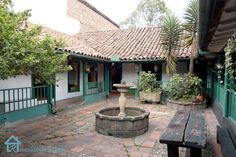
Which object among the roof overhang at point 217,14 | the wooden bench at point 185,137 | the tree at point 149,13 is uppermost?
the tree at point 149,13

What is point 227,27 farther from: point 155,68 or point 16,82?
point 155,68

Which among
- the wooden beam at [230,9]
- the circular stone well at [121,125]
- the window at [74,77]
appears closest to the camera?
the wooden beam at [230,9]

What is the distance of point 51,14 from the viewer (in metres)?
14.3

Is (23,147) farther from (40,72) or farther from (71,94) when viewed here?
(71,94)

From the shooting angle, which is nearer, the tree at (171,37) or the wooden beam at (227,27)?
the wooden beam at (227,27)

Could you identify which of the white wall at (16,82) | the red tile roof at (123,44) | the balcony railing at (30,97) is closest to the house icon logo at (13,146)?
the balcony railing at (30,97)

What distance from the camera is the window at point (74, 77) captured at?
35.9 ft

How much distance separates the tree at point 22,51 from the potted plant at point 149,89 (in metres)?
6.86

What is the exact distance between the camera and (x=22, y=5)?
12.5m

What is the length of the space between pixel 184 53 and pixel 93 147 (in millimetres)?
8098

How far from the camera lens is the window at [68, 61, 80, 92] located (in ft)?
35.9

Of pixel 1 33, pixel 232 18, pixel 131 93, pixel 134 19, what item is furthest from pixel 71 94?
pixel 134 19

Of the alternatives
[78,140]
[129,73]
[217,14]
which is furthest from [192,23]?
[78,140]

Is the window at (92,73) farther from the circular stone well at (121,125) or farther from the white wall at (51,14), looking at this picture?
the circular stone well at (121,125)
